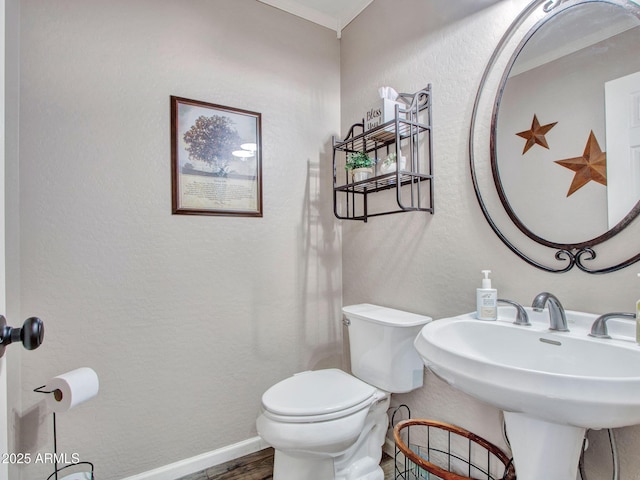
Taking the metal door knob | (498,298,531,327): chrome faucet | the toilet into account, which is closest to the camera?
the metal door knob

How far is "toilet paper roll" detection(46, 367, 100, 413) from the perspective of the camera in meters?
1.13

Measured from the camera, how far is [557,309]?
39.3 inches

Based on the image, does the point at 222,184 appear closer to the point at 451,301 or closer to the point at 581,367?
the point at 451,301

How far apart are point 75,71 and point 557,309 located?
2.04 metres

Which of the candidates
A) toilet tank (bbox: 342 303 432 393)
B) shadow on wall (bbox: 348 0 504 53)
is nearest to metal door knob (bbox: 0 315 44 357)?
toilet tank (bbox: 342 303 432 393)

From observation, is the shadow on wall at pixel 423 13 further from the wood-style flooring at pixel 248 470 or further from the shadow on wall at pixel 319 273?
the wood-style flooring at pixel 248 470

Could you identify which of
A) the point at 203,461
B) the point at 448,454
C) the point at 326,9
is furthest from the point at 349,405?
the point at 326,9

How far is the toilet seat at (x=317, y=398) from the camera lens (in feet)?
4.03

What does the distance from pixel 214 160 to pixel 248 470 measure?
1558 millimetres

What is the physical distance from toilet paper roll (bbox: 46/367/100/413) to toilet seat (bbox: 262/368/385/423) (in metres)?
0.64

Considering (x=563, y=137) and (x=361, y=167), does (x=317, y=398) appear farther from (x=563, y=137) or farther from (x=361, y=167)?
(x=563, y=137)

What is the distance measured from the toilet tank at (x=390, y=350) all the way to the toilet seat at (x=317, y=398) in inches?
2.8

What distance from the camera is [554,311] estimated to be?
100 centimetres

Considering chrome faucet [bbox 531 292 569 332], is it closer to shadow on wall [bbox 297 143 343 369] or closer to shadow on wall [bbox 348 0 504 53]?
shadow on wall [bbox 348 0 504 53]
